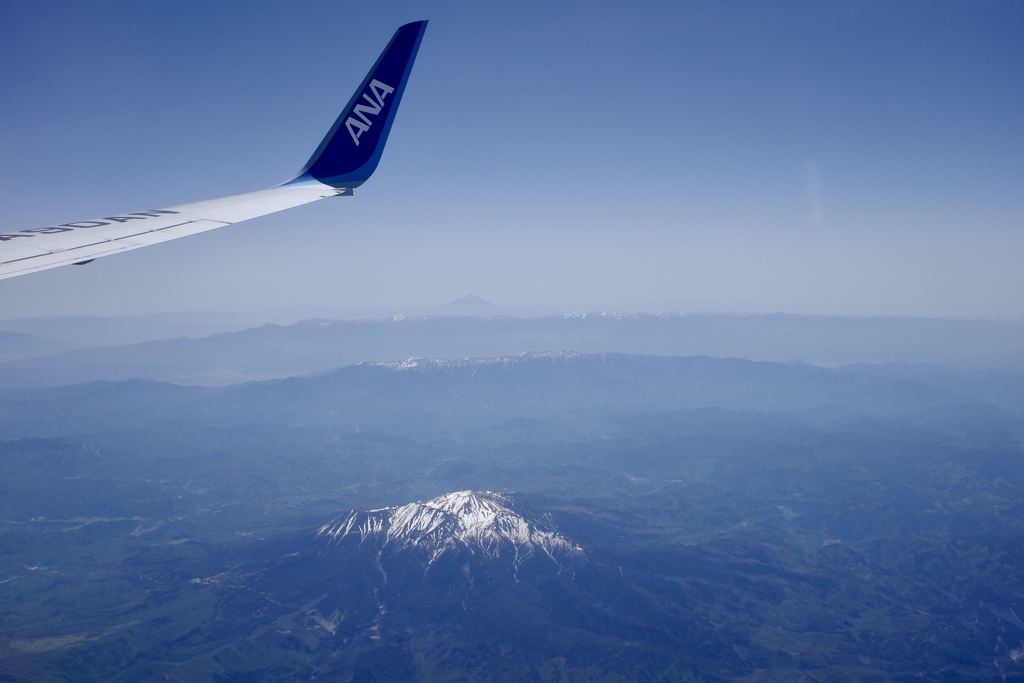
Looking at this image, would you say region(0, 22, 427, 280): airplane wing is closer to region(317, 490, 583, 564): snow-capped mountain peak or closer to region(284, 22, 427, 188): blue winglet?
region(284, 22, 427, 188): blue winglet

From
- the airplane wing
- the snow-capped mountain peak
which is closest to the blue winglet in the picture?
the airplane wing

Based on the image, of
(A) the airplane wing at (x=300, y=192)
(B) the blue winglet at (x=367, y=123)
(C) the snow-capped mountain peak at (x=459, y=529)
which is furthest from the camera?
(C) the snow-capped mountain peak at (x=459, y=529)

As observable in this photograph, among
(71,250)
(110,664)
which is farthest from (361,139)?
(110,664)

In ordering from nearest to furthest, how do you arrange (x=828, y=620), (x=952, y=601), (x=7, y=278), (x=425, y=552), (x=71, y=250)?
1. (x=7, y=278)
2. (x=71, y=250)
3. (x=828, y=620)
4. (x=952, y=601)
5. (x=425, y=552)

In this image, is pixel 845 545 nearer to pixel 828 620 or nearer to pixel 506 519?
pixel 828 620

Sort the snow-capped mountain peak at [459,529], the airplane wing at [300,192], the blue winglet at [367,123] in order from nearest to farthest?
1. the airplane wing at [300,192]
2. the blue winglet at [367,123]
3. the snow-capped mountain peak at [459,529]

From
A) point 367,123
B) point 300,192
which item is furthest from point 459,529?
point 367,123

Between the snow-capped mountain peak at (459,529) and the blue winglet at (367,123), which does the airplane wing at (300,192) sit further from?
the snow-capped mountain peak at (459,529)

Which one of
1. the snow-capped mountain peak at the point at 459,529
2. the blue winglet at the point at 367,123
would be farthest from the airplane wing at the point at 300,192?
the snow-capped mountain peak at the point at 459,529
